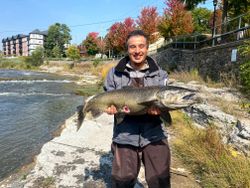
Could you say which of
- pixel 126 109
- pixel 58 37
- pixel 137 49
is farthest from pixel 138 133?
pixel 58 37

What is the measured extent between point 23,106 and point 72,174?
1190cm

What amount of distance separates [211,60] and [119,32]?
135 feet

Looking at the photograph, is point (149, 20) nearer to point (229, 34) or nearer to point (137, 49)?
point (229, 34)

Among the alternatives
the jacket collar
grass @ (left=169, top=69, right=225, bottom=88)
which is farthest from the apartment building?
the jacket collar

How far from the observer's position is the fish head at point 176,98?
276cm

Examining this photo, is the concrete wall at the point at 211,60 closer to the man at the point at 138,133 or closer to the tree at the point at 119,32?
the man at the point at 138,133

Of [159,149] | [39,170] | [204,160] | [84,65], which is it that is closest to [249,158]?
[204,160]

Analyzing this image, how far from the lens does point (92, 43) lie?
7456cm

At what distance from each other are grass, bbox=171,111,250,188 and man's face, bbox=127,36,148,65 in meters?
2.14

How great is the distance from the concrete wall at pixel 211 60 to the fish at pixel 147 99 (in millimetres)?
8874

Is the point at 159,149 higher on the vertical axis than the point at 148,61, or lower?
lower

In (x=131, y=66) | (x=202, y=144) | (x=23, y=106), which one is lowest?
(x=23, y=106)

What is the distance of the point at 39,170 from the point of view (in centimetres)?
497

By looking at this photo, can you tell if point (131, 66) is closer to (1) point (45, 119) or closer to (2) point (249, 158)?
(2) point (249, 158)
